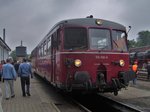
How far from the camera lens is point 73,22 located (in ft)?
44.5

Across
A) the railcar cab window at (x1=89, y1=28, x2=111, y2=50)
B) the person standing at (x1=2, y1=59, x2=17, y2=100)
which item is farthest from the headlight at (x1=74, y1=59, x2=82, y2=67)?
the person standing at (x1=2, y1=59, x2=17, y2=100)

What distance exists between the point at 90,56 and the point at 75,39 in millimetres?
876

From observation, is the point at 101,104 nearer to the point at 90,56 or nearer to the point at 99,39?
the point at 90,56

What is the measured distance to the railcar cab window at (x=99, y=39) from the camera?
44.3 ft

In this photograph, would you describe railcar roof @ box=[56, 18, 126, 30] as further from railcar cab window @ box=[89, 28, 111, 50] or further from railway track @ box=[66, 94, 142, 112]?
railway track @ box=[66, 94, 142, 112]

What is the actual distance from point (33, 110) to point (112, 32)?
449cm

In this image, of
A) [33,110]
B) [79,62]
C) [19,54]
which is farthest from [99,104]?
[19,54]

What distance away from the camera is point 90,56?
43.2ft

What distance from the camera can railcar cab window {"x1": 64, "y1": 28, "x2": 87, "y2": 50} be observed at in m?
13.3

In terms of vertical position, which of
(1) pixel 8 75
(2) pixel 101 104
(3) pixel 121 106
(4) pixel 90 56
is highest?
(4) pixel 90 56

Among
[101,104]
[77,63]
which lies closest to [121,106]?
[101,104]

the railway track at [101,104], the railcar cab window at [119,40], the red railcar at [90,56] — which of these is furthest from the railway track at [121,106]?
the railcar cab window at [119,40]

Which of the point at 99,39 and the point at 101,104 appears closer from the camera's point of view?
the point at 99,39

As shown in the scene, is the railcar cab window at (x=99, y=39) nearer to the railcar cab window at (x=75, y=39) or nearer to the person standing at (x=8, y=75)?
the railcar cab window at (x=75, y=39)
